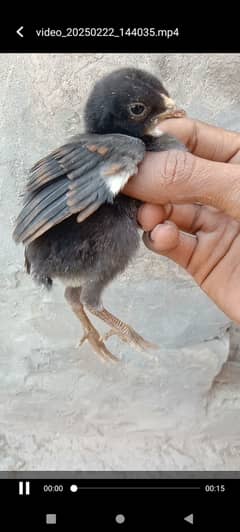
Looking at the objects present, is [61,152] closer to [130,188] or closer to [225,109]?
[130,188]

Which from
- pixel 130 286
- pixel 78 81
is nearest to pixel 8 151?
pixel 78 81

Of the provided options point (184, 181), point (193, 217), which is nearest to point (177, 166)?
point (184, 181)

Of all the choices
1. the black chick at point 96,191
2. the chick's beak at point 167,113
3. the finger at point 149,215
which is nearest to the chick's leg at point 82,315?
the black chick at point 96,191

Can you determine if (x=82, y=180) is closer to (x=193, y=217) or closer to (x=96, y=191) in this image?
(x=96, y=191)

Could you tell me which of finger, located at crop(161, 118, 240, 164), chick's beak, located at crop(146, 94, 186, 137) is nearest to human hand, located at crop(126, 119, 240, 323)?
finger, located at crop(161, 118, 240, 164)

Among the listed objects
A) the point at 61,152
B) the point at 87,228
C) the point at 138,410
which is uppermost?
the point at 61,152
